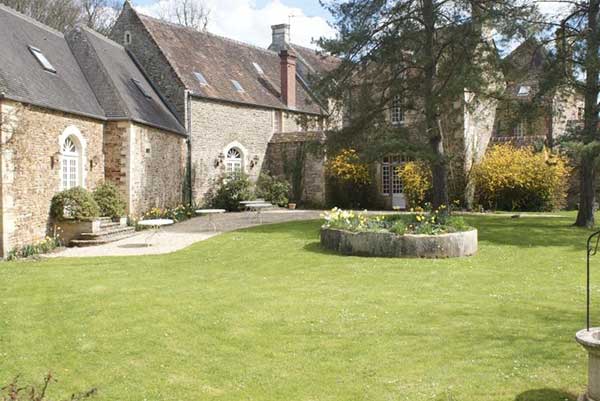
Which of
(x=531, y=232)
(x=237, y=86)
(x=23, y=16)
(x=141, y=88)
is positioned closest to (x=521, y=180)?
(x=531, y=232)

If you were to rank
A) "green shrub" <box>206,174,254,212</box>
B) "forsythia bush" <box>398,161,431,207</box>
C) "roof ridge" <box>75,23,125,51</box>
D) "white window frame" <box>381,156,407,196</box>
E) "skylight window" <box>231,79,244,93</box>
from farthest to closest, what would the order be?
"white window frame" <box>381,156,407,196</box>, "skylight window" <box>231,79,244,93</box>, "forsythia bush" <box>398,161,431,207</box>, "green shrub" <box>206,174,254,212</box>, "roof ridge" <box>75,23,125,51</box>

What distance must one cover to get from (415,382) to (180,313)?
3328mm

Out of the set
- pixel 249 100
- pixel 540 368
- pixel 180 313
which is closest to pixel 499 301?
pixel 540 368

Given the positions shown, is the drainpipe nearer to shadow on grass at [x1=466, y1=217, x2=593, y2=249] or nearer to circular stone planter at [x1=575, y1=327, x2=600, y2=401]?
shadow on grass at [x1=466, y1=217, x2=593, y2=249]

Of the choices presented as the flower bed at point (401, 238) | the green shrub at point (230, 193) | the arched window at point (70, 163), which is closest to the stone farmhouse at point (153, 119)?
the arched window at point (70, 163)

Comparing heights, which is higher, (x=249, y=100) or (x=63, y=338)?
(x=249, y=100)

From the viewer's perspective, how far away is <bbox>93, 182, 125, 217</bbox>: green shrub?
1567 cm

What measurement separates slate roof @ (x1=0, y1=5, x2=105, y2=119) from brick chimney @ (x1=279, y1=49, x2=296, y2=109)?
410 inches

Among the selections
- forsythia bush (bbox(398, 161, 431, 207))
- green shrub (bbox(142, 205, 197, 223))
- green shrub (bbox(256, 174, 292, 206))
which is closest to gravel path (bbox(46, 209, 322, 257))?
green shrub (bbox(142, 205, 197, 223))

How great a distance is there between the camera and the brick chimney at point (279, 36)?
107ft

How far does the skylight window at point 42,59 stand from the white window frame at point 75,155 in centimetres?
180

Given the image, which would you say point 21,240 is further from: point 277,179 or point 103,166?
point 277,179

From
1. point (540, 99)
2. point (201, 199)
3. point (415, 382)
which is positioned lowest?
point (415, 382)

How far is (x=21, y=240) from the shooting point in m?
12.5
